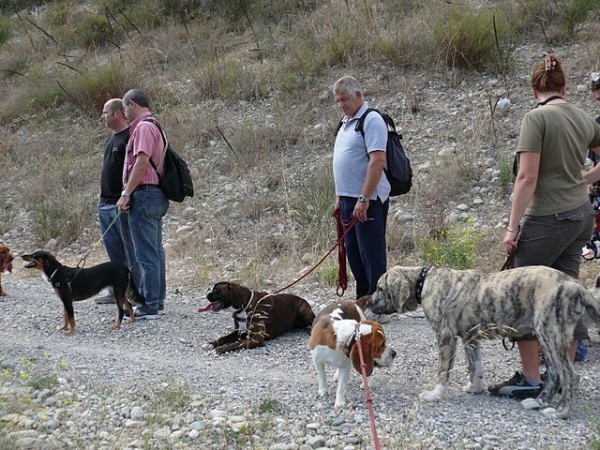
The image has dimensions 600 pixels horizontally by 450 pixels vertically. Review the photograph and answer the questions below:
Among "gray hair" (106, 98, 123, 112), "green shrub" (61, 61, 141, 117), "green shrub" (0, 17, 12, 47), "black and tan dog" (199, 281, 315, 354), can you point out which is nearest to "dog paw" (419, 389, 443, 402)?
"black and tan dog" (199, 281, 315, 354)

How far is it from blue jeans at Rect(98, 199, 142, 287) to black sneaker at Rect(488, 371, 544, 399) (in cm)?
428

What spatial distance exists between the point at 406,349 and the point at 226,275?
3.82 m

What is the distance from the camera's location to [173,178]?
7.62m

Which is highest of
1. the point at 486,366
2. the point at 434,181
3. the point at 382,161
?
the point at 382,161

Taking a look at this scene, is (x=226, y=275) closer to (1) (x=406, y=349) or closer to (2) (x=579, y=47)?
(1) (x=406, y=349)

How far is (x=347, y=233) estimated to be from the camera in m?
6.91

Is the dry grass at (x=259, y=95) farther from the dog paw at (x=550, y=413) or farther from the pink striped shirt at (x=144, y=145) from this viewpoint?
the dog paw at (x=550, y=413)

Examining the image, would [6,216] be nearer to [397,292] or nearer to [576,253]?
[397,292]

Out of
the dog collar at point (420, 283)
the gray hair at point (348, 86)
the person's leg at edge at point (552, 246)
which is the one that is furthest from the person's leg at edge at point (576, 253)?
the gray hair at point (348, 86)

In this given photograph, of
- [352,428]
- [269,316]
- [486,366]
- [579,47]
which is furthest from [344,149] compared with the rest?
[579,47]

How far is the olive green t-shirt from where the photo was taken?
4.82 metres

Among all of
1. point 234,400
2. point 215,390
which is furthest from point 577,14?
point 234,400

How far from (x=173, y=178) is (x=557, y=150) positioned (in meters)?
4.07

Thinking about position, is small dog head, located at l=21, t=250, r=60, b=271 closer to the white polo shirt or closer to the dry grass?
the dry grass
